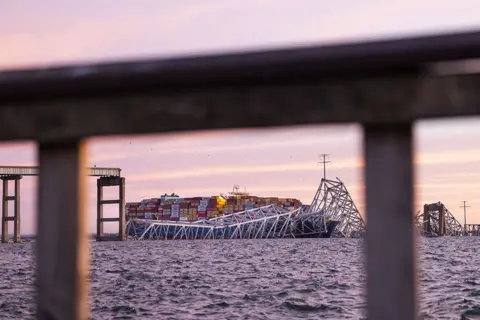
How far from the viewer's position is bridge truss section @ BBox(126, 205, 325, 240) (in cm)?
11944

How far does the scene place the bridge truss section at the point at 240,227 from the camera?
119 m

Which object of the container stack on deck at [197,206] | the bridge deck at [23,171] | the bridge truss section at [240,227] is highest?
the bridge deck at [23,171]

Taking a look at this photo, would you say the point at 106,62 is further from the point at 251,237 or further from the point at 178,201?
the point at 178,201

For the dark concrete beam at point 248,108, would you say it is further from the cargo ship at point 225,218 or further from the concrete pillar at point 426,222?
the concrete pillar at point 426,222

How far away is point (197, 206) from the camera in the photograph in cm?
14288

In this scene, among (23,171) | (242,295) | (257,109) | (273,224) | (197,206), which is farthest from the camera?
(197,206)

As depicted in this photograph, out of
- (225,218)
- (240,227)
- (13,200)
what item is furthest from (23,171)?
(225,218)

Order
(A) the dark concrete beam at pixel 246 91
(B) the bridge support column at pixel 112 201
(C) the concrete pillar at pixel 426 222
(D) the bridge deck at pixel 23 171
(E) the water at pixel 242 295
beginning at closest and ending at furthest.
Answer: (A) the dark concrete beam at pixel 246 91 → (E) the water at pixel 242 295 → (D) the bridge deck at pixel 23 171 → (B) the bridge support column at pixel 112 201 → (C) the concrete pillar at pixel 426 222

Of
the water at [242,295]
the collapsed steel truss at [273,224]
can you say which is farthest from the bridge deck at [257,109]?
the collapsed steel truss at [273,224]

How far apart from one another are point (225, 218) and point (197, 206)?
14762 mm

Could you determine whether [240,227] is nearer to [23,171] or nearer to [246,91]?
[23,171]

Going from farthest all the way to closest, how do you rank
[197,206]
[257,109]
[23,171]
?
[197,206] < [23,171] < [257,109]

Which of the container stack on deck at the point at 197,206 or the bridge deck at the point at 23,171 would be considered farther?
the container stack on deck at the point at 197,206

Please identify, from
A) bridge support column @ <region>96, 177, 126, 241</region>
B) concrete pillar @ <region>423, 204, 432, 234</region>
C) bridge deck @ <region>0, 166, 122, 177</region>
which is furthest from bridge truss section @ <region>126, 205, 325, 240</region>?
bridge deck @ <region>0, 166, 122, 177</region>
